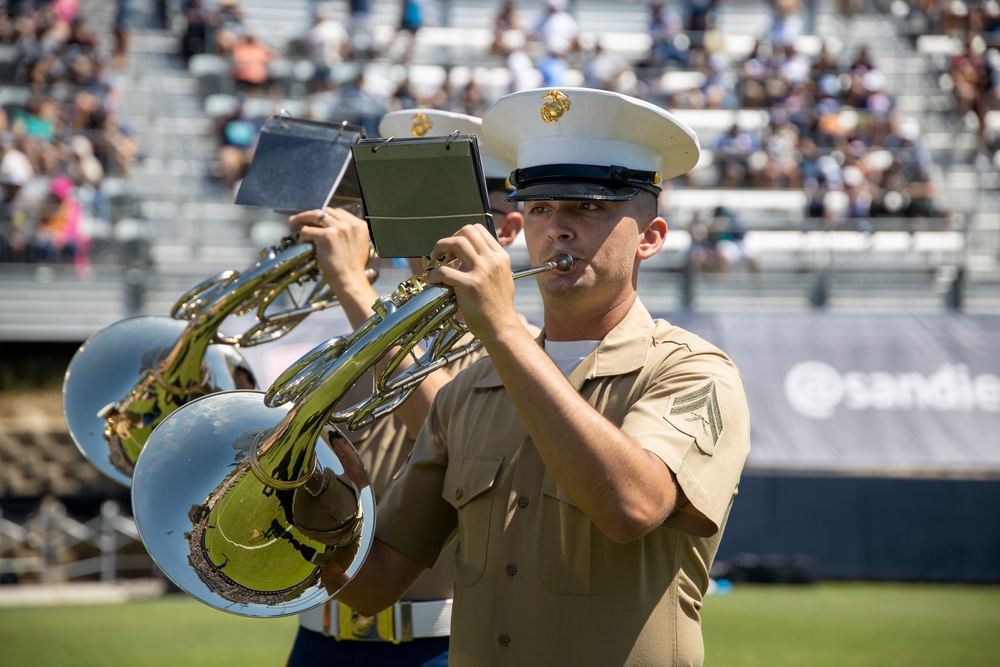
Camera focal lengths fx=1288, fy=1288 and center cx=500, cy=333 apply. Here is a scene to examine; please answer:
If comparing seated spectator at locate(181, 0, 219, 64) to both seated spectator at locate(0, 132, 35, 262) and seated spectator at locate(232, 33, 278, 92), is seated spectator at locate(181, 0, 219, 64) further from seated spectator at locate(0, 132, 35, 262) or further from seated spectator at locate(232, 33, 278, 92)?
seated spectator at locate(0, 132, 35, 262)

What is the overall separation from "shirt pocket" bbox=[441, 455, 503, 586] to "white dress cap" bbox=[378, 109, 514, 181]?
123 cm

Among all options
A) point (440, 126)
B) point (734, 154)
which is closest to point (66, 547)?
point (734, 154)

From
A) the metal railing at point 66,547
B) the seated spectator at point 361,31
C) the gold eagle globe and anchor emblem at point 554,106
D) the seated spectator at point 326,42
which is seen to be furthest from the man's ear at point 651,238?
the seated spectator at point 361,31

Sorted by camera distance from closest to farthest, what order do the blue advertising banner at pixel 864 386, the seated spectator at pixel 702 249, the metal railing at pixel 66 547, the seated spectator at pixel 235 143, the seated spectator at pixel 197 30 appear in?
the blue advertising banner at pixel 864 386 → the metal railing at pixel 66 547 → the seated spectator at pixel 702 249 → the seated spectator at pixel 235 143 → the seated spectator at pixel 197 30

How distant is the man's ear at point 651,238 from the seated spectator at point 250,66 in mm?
14862

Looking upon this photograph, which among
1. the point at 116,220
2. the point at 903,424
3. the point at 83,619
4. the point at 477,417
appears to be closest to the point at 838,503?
the point at 903,424

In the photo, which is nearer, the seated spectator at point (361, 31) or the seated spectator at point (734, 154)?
the seated spectator at point (734, 154)

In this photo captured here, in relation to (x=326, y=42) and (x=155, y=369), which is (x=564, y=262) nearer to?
(x=155, y=369)

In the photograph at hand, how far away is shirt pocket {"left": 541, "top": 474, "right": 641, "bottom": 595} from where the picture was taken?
2.53 m

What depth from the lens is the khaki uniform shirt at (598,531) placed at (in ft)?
8.20

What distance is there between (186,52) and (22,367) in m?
5.71

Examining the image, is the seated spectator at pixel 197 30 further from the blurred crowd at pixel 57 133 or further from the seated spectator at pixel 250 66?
the blurred crowd at pixel 57 133

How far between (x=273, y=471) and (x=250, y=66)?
15121 millimetres

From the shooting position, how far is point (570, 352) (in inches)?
110
